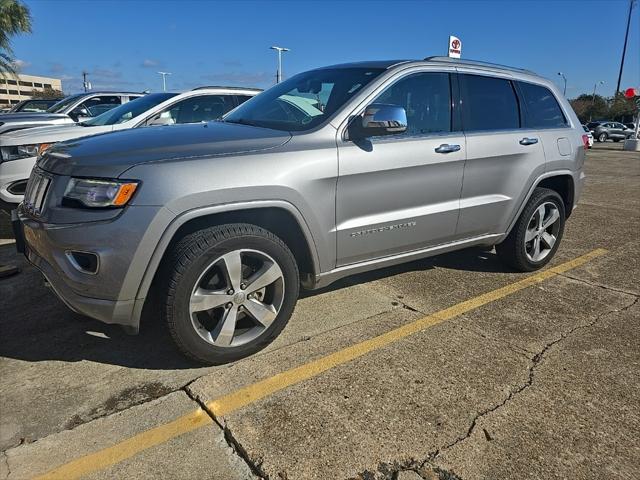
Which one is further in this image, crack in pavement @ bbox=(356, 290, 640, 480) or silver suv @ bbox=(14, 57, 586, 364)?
silver suv @ bbox=(14, 57, 586, 364)

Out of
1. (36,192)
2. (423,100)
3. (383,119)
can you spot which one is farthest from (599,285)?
(36,192)

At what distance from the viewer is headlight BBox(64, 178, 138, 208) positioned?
2459 mm

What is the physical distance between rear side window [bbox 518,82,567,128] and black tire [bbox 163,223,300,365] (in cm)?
280

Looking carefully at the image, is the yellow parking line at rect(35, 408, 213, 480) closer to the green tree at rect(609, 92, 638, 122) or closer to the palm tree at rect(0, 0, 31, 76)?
the palm tree at rect(0, 0, 31, 76)

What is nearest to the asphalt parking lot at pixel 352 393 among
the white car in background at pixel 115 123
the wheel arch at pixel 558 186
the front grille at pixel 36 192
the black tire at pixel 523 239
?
the black tire at pixel 523 239

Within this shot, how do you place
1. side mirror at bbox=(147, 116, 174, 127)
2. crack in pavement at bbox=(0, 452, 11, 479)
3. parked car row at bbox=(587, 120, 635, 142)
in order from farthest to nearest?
parked car row at bbox=(587, 120, 635, 142) < side mirror at bbox=(147, 116, 174, 127) < crack in pavement at bbox=(0, 452, 11, 479)

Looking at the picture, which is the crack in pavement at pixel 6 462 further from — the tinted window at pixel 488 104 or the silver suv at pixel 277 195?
the tinted window at pixel 488 104

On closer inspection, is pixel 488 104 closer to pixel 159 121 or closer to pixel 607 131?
pixel 159 121

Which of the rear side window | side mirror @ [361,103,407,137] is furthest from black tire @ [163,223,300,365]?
the rear side window

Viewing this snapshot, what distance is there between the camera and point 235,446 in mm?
2244

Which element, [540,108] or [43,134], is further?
[43,134]

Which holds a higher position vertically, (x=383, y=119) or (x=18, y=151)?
(x=383, y=119)

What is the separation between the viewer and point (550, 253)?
4723 mm

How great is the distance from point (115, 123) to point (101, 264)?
15.2 feet
